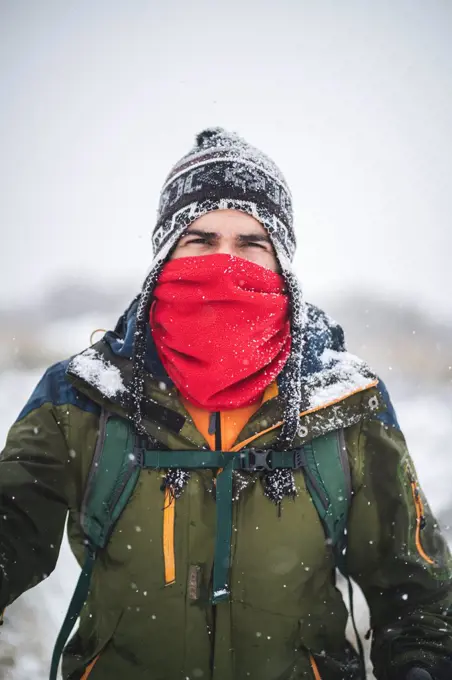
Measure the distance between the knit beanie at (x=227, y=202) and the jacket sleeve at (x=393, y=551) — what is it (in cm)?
35

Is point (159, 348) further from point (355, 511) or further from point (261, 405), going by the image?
point (355, 511)

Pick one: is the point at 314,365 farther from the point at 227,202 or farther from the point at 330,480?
the point at 227,202

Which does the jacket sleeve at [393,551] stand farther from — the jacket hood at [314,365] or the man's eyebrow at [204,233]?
the man's eyebrow at [204,233]

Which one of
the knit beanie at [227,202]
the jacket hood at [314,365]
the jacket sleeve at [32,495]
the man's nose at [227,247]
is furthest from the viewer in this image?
the man's nose at [227,247]

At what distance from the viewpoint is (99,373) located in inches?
60.1

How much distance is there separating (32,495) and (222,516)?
597 mm

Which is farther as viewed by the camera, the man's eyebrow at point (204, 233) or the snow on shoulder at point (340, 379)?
the man's eyebrow at point (204, 233)

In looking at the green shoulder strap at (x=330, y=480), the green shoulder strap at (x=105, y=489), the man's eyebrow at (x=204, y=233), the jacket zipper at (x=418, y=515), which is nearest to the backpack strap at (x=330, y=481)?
the green shoulder strap at (x=330, y=480)

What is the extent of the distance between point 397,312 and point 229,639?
10.5 metres

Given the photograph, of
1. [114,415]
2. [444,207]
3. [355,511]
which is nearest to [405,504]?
[355,511]

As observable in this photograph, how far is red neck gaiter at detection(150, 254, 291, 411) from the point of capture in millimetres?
1561

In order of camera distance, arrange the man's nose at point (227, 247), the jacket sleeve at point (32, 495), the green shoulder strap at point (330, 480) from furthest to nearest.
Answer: the man's nose at point (227, 247)
the green shoulder strap at point (330, 480)
the jacket sleeve at point (32, 495)

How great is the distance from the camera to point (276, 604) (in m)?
1.41

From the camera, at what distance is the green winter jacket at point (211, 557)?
138cm
